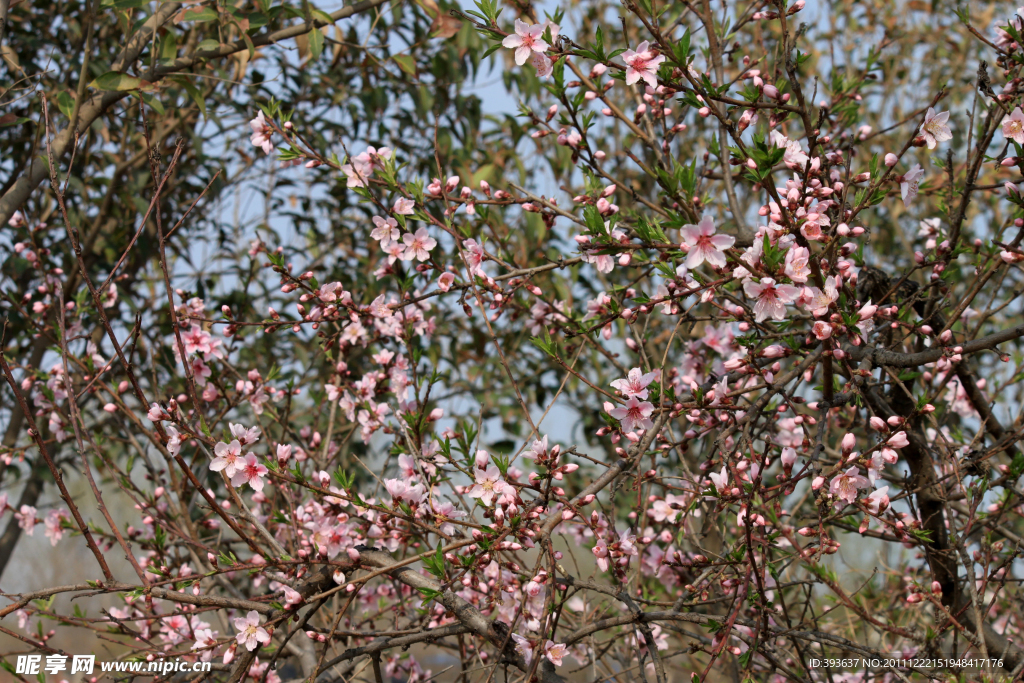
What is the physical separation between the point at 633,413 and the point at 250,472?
3.27 ft

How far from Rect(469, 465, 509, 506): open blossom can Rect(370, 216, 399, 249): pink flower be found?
2.49ft

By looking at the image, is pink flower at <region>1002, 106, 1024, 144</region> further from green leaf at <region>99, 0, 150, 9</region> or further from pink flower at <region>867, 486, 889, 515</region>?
green leaf at <region>99, 0, 150, 9</region>

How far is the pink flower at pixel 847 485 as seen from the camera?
166cm

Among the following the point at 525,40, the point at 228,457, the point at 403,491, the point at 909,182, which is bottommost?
the point at 403,491

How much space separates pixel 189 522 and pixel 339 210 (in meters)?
1.88

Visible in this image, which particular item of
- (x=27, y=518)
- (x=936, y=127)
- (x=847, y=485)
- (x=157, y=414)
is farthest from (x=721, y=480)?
(x=27, y=518)

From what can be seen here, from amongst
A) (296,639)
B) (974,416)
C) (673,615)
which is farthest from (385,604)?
(974,416)

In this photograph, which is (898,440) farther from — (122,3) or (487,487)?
(122,3)

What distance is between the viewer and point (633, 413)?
5.70 ft

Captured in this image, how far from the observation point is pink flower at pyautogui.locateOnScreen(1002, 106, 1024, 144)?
1.77m

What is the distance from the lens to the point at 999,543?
248 cm

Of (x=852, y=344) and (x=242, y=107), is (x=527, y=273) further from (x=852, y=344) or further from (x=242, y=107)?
(x=242, y=107)

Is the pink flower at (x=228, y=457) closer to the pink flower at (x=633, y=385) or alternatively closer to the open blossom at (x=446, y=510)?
the open blossom at (x=446, y=510)

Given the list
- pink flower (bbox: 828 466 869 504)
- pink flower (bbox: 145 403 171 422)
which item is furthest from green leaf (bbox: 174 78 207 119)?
pink flower (bbox: 828 466 869 504)
